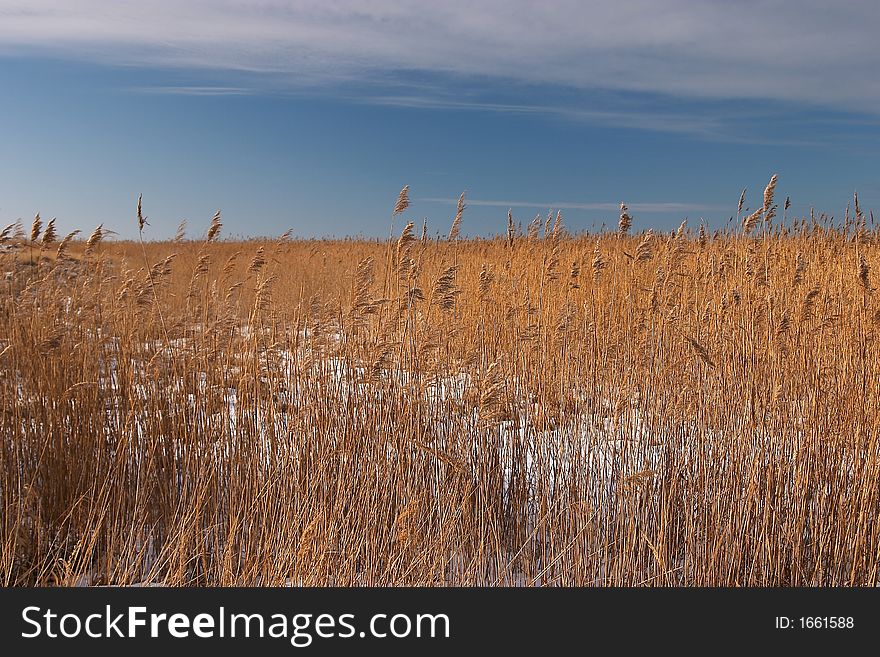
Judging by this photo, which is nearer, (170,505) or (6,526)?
(6,526)

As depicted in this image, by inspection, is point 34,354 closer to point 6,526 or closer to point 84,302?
point 84,302

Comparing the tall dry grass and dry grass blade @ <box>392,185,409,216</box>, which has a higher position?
dry grass blade @ <box>392,185,409,216</box>

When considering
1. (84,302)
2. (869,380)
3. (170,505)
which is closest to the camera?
(170,505)

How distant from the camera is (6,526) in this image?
114 inches

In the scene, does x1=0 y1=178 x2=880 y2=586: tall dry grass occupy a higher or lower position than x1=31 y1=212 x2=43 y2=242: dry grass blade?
lower

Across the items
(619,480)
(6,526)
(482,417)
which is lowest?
(6,526)

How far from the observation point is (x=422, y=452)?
332 cm

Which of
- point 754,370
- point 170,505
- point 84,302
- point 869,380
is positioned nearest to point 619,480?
point 754,370

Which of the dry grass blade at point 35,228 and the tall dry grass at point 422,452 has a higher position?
the dry grass blade at point 35,228

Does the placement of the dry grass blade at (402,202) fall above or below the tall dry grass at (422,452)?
above

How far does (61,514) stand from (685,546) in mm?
2952

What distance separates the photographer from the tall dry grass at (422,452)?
2.92 metres

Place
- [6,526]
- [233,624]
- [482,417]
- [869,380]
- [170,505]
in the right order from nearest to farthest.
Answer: [233,624] → [6,526] → [482,417] → [170,505] → [869,380]

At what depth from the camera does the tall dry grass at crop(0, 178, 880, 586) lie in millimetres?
2920
